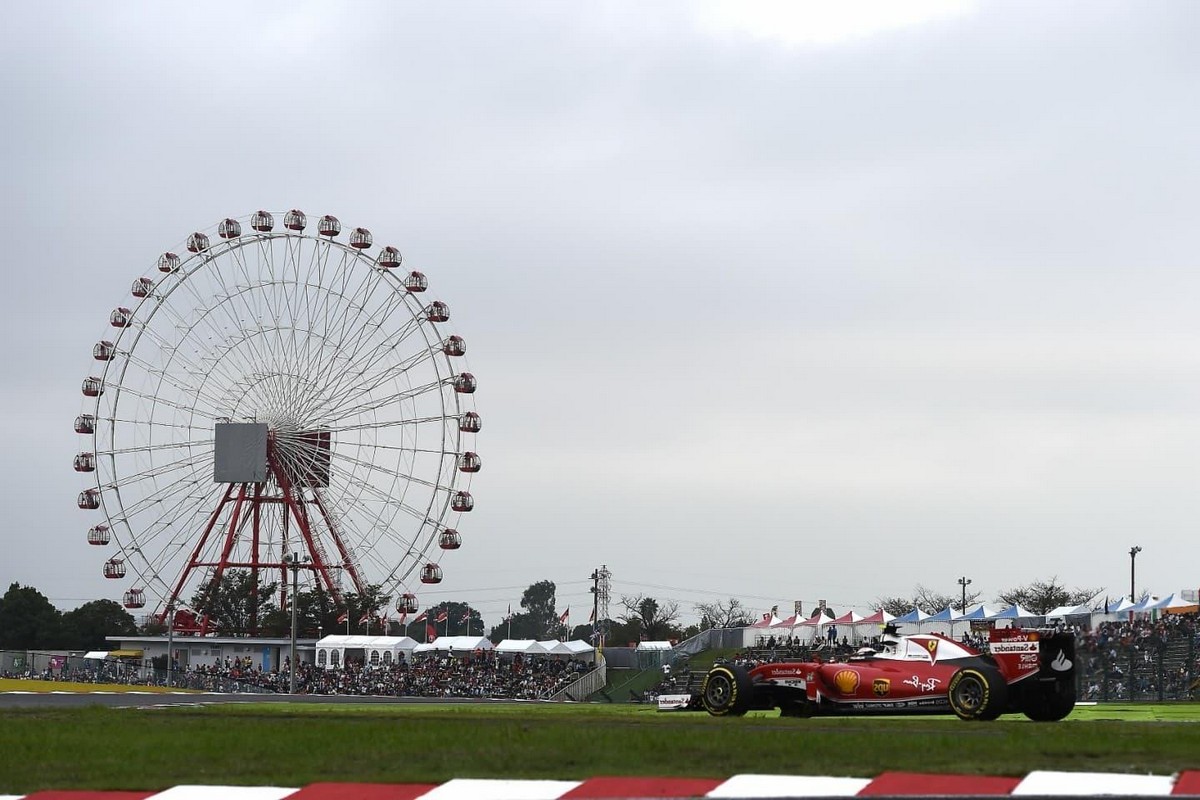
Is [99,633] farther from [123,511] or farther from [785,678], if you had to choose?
[785,678]

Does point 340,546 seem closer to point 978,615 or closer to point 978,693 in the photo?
point 978,615

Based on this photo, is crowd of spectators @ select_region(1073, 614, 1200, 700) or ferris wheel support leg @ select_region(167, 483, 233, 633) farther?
ferris wheel support leg @ select_region(167, 483, 233, 633)

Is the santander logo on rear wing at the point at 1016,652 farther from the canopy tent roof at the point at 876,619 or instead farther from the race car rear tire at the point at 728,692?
the canopy tent roof at the point at 876,619

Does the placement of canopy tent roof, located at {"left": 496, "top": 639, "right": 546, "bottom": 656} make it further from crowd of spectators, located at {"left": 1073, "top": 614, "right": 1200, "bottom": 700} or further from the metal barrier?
crowd of spectators, located at {"left": 1073, "top": 614, "right": 1200, "bottom": 700}

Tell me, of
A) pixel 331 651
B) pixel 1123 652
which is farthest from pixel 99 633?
pixel 1123 652

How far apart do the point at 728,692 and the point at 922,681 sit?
3.05 m

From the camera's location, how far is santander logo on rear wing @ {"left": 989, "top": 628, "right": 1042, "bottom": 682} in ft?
77.5

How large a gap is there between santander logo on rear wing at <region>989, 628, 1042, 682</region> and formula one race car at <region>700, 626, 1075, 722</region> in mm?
15

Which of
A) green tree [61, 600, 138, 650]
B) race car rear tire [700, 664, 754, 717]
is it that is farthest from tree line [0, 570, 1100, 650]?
race car rear tire [700, 664, 754, 717]

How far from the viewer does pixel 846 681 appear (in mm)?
24875

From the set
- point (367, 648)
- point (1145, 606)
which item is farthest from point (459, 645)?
point (1145, 606)

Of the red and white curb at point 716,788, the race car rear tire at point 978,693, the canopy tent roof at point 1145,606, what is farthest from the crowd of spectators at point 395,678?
the red and white curb at point 716,788

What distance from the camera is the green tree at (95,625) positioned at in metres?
140

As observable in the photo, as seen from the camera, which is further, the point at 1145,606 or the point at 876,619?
the point at 876,619
